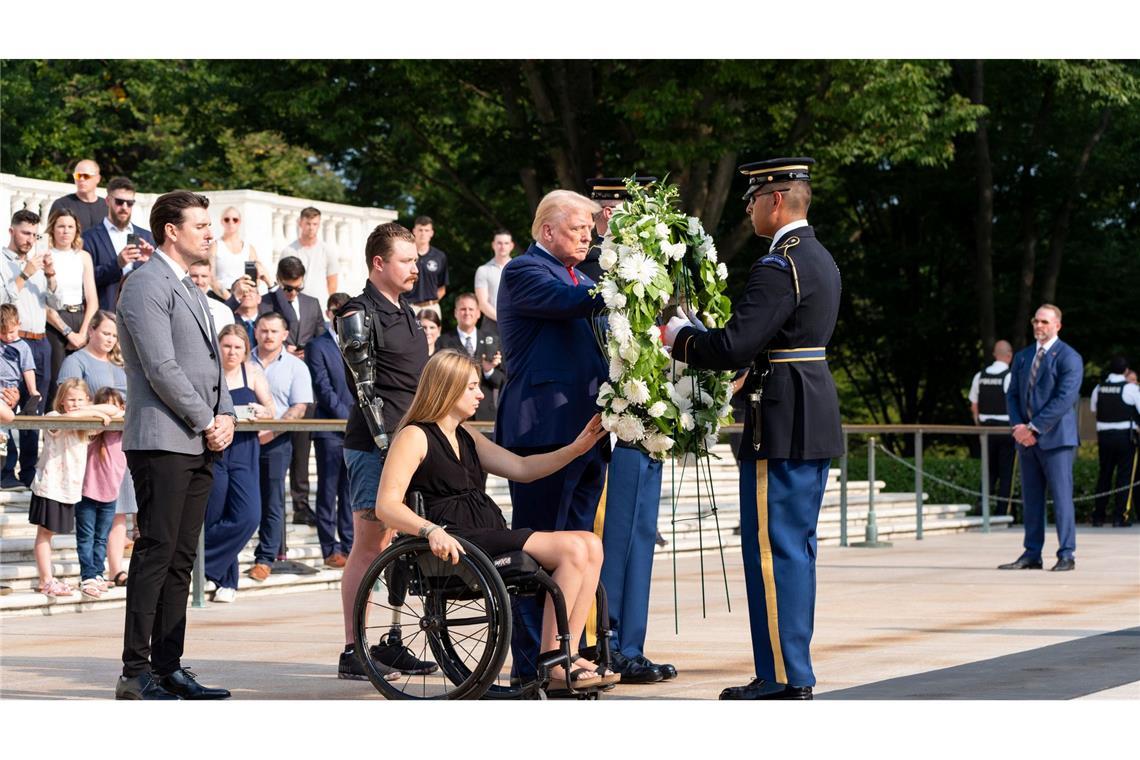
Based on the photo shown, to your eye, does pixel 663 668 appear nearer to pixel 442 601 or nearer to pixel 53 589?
pixel 442 601

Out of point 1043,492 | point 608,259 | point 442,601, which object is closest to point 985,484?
point 1043,492

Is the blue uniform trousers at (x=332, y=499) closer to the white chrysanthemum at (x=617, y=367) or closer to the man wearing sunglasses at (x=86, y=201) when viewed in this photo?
the man wearing sunglasses at (x=86, y=201)

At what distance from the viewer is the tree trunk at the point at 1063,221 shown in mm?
31578

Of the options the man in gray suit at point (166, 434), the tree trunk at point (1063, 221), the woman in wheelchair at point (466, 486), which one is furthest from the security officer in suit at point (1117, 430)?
the man in gray suit at point (166, 434)

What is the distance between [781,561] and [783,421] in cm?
56

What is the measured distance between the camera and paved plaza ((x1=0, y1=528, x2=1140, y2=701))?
7.42 metres

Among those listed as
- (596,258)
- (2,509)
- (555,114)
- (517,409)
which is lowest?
(2,509)

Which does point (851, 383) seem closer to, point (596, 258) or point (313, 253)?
point (313, 253)

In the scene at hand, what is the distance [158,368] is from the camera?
7031mm

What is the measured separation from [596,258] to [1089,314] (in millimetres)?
26146

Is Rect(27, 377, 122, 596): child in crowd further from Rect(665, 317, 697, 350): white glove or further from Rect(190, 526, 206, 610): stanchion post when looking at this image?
Rect(665, 317, 697, 350): white glove

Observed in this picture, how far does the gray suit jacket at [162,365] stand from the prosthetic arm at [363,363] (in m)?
0.79

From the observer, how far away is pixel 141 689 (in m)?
6.96

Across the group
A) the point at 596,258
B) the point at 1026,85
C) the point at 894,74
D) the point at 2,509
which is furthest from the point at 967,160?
the point at 596,258
